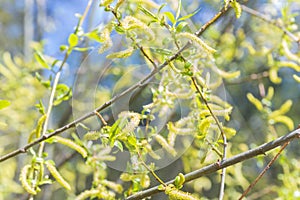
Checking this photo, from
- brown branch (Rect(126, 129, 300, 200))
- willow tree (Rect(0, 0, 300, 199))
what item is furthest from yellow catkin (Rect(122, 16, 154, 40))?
brown branch (Rect(126, 129, 300, 200))

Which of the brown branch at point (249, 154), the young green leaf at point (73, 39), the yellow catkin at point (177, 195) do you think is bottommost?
the yellow catkin at point (177, 195)

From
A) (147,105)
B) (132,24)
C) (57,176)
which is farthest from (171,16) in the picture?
(57,176)

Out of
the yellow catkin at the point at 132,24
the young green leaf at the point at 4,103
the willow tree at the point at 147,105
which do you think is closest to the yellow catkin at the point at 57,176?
the willow tree at the point at 147,105

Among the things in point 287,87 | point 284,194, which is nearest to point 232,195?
point 284,194

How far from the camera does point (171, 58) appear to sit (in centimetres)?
58

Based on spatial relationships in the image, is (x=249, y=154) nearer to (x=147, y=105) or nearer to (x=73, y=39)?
(x=147, y=105)

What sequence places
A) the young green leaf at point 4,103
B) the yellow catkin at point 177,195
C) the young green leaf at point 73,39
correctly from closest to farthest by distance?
1. the yellow catkin at point 177,195
2. the young green leaf at point 4,103
3. the young green leaf at point 73,39

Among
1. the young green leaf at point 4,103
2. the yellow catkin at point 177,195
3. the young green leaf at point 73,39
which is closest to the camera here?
the yellow catkin at point 177,195

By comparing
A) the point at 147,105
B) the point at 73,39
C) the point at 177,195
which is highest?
the point at 73,39

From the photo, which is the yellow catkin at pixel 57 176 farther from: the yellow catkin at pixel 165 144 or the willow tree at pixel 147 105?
the yellow catkin at pixel 165 144

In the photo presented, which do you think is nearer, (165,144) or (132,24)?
(132,24)

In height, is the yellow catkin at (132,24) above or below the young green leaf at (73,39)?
below

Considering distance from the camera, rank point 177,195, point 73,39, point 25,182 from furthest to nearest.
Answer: point 73,39 → point 25,182 → point 177,195

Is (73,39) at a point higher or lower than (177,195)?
higher
